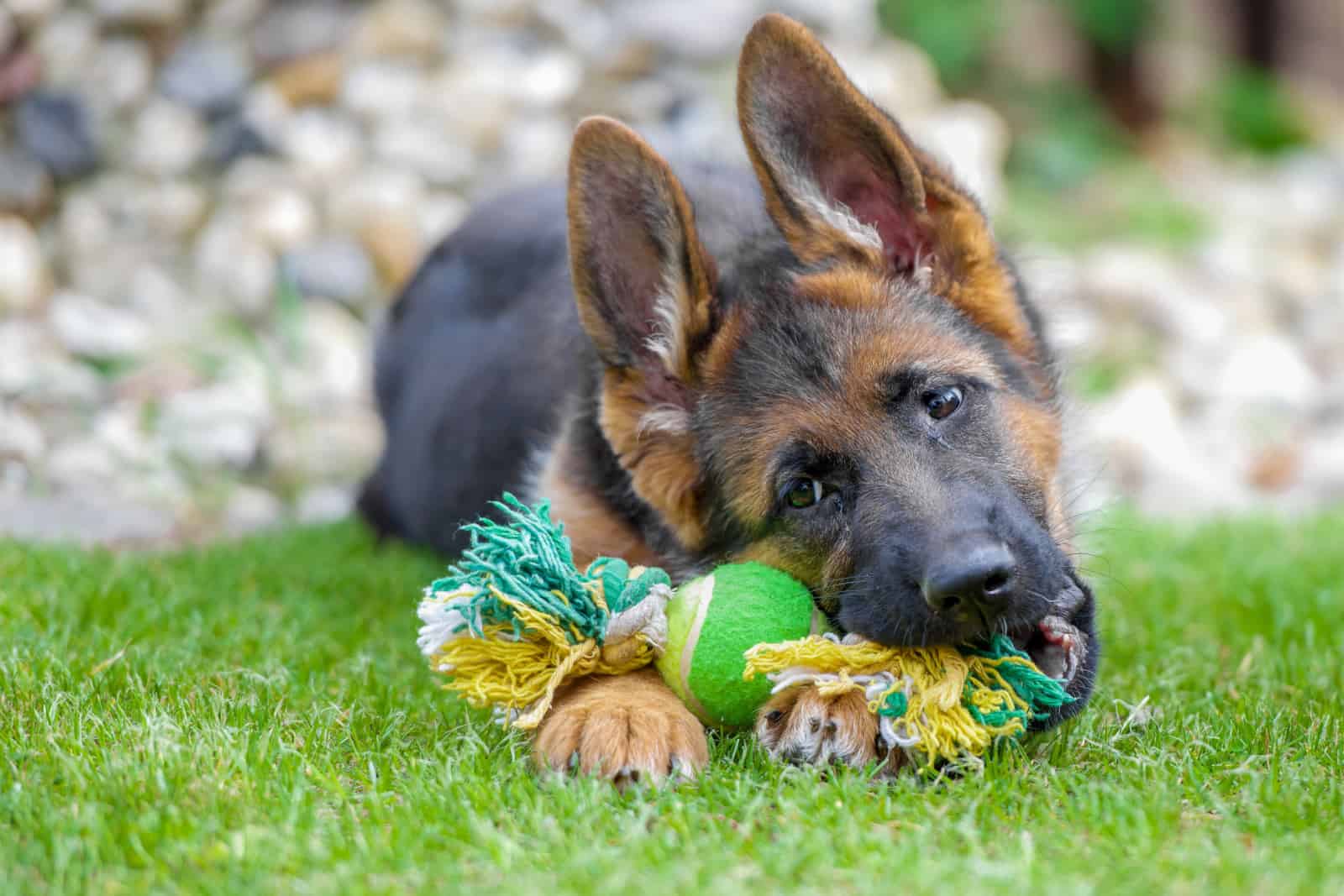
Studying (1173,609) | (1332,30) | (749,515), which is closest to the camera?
(749,515)

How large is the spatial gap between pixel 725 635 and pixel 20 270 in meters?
6.33

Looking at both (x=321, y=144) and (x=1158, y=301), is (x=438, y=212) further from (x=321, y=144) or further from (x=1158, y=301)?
(x=1158, y=301)

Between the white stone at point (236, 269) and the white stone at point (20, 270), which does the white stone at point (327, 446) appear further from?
the white stone at point (20, 270)

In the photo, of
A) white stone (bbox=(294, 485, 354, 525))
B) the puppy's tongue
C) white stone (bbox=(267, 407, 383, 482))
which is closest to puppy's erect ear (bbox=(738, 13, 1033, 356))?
the puppy's tongue

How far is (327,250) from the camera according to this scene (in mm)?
8977

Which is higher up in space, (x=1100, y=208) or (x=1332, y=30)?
(x=1332, y=30)

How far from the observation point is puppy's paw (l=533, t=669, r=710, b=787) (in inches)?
118

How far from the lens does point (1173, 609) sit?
502cm

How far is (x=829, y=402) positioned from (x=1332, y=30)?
18.0 meters

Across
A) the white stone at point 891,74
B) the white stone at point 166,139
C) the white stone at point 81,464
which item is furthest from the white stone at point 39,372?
the white stone at point 891,74

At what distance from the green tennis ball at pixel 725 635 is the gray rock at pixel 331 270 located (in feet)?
19.7

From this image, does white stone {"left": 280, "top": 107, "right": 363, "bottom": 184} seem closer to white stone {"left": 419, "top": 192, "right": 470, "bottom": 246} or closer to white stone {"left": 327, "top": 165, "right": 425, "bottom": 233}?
white stone {"left": 327, "top": 165, "right": 425, "bottom": 233}

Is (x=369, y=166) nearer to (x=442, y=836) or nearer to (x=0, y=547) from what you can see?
(x=0, y=547)

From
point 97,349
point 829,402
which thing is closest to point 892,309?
point 829,402
